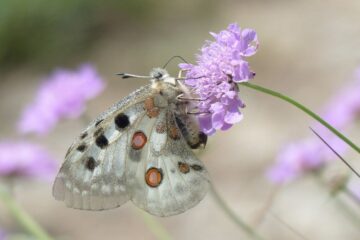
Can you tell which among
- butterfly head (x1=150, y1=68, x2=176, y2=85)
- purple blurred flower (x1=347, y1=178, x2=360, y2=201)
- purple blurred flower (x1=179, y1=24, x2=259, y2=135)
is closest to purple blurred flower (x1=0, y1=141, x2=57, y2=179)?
purple blurred flower (x1=347, y1=178, x2=360, y2=201)

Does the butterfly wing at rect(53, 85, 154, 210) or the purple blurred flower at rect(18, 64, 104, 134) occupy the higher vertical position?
the butterfly wing at rect(53, 85, 154, 210)

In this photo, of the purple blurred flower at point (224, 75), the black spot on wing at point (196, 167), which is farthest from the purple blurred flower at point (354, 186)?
the purple blurred flower at point (224, 75)

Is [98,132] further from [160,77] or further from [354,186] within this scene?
[354,186]

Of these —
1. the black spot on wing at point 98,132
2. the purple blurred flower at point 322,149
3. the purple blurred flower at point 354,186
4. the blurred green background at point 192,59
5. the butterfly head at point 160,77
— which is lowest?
the blurred green background at point 192,59

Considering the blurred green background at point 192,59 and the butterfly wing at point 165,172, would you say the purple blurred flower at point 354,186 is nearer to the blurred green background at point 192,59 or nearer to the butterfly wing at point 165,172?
the blurred green background at point 192,59

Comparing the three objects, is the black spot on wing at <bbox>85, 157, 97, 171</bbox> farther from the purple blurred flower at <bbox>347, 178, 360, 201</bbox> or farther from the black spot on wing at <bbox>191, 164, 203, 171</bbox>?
the purple blurred flower at <bbox>347, 178, 360, 201</bbox>

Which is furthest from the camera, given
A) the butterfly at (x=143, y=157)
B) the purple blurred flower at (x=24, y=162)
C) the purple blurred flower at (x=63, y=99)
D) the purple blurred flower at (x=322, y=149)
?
the purple blurred flower at (x=24, y=162)
